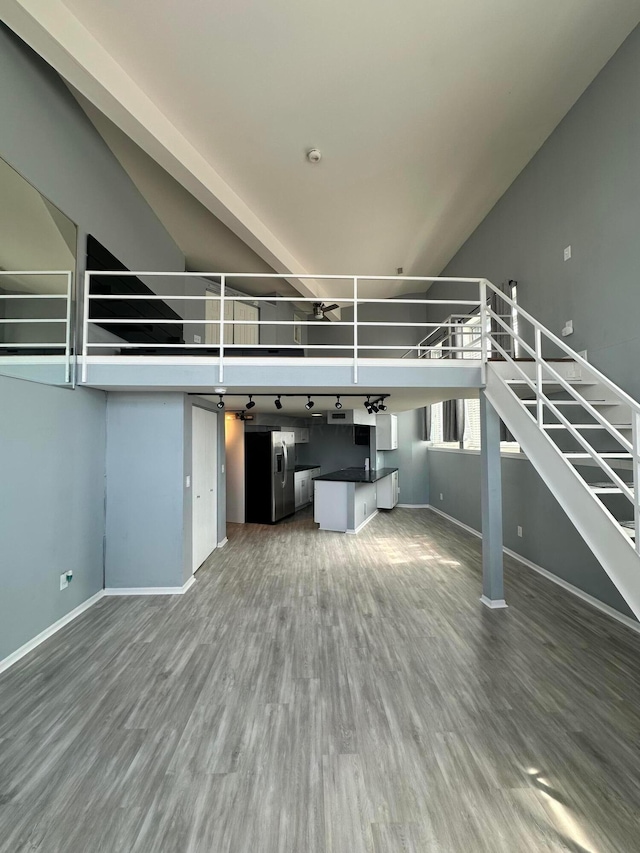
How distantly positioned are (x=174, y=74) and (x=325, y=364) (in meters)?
2.87

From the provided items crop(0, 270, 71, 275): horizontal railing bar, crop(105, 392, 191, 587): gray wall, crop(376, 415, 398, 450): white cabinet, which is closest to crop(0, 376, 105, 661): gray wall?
crop(105, 392, 191, 587): gray wall

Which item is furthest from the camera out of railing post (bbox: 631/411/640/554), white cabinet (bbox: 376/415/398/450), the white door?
white cabinet (bbox: 376/415/398/450)

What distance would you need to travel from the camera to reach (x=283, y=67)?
348 centimetres

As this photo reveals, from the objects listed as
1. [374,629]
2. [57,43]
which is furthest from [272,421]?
[57,43]

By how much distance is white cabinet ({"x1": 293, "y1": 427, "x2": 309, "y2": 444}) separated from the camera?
920 centimetres

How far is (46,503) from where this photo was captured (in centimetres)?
325

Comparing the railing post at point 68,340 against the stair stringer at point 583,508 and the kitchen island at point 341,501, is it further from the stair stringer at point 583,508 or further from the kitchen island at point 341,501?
the kitchen island at point 341,501

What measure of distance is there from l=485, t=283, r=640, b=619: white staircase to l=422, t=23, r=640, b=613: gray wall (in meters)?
0.40

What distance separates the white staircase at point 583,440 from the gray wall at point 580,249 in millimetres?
403

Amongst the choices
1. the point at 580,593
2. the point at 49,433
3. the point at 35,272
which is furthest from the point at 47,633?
the point at 580,593

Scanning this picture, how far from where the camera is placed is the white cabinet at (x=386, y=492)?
8867 mm

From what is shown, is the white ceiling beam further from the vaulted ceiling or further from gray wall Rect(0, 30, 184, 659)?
gray wall Rect(0, 30, 184, 659)

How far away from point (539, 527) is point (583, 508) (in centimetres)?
287

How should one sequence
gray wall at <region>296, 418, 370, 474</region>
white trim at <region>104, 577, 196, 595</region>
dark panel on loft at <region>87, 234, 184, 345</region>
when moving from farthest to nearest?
gray wall at <region>296, 418, 370, 474</region> → white trim at <region>104, 577, 196, 595</region> → dark panel on loft at <region>87, 234, 184, 345</region>
